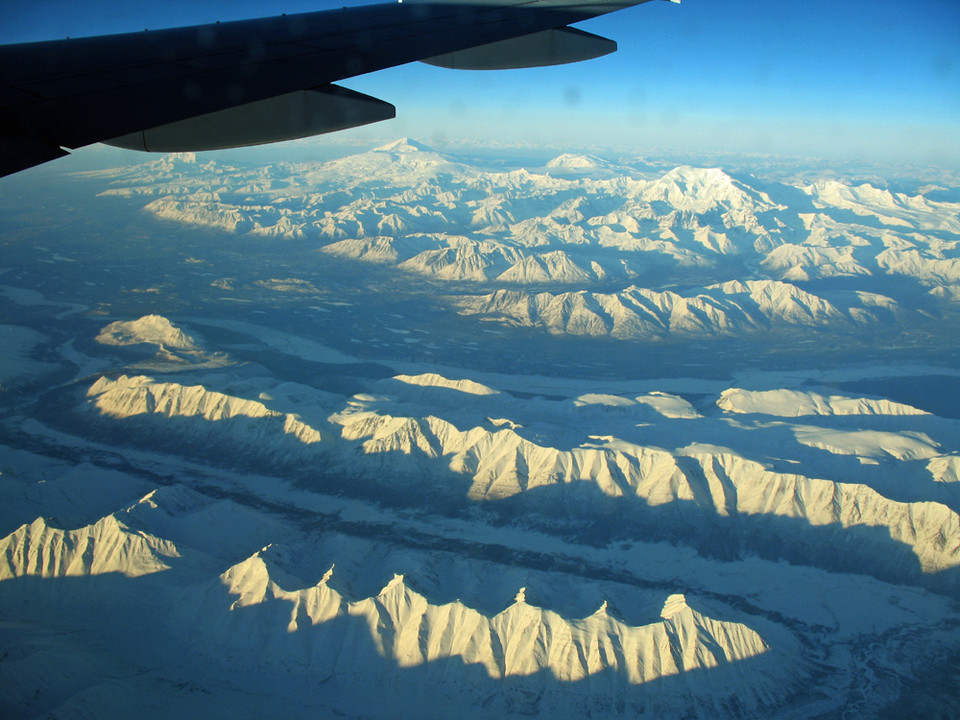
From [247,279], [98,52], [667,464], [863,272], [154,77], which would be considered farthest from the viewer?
[863,272]

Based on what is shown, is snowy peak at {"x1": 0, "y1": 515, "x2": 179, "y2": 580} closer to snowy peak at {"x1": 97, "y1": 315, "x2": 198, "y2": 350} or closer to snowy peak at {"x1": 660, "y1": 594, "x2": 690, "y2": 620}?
snowy peak at {"x1": 660, "y1": 594, "x2": 690, "y2": 620}

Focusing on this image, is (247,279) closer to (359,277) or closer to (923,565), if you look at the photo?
(359,277)

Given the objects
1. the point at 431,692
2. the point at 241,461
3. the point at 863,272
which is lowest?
the point at 863,272

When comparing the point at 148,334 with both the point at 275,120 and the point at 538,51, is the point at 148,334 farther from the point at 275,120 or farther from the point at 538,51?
the point at 275,120

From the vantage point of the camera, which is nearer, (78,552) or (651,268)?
(78,552)

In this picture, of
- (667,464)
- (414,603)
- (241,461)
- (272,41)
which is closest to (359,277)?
(241,461)

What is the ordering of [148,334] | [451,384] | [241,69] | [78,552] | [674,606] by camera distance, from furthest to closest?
[148,334] < [451,384] < [78,552] < [674,606] < [241,69]

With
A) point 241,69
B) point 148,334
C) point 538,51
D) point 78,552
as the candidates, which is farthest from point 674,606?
point 148,334

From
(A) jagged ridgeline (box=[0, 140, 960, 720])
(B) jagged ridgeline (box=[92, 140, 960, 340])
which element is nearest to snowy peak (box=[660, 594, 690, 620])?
(A) jagged ridgeline (box=[0, 140, 960, 720])
